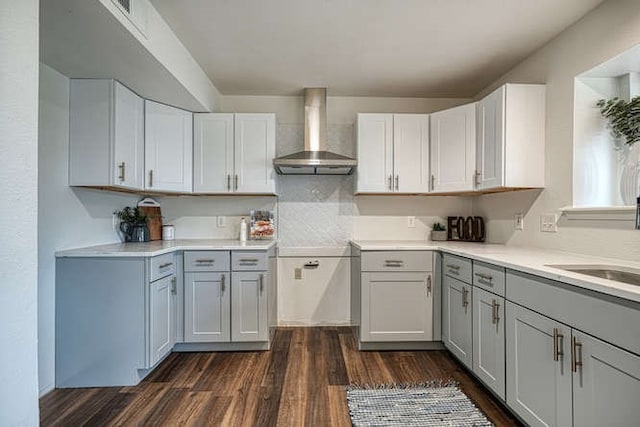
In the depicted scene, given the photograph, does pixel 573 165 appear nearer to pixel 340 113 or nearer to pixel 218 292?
pixel 340 113

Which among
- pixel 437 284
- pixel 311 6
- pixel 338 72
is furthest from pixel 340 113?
pixel 437 284

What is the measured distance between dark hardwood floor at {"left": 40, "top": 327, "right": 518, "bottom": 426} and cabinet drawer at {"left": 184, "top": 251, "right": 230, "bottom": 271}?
0.70 m

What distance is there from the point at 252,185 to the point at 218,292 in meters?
1.00

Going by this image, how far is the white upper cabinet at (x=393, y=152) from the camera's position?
3.18m

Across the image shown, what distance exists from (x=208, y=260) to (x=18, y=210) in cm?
186

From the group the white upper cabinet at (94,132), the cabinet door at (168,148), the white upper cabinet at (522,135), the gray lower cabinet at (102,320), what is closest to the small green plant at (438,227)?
the white upper cabinet at (522,135)

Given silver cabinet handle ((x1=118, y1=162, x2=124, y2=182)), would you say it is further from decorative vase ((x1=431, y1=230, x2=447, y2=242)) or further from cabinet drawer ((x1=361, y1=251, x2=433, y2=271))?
decorative vase ((x1=431, y1=230, x2=447, y2=242))

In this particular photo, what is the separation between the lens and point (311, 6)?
2023 mm

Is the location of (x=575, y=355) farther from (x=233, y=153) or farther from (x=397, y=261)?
(x=233, y=153)

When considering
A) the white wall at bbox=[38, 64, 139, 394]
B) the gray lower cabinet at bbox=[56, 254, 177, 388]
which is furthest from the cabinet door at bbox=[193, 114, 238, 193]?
the gray lower cabinet at bbox=[56, 254, 177, 388]

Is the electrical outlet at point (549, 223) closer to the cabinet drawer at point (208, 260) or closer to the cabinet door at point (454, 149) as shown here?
the cabinet door at point (454, 149)

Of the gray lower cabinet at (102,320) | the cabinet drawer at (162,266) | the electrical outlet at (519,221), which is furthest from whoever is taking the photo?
the electrical outlet at (519,221)

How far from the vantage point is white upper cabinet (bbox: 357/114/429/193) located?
10.4 feet

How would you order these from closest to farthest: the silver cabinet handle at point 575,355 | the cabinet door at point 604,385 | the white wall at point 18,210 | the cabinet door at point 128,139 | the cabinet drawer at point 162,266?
the white wall at point 18,210 → the cabinet door at point 604,385 → the silver cabinet handle at point 575,355 → the cabinet drawer at point 162,266 → the cabinet door at point 128,139
